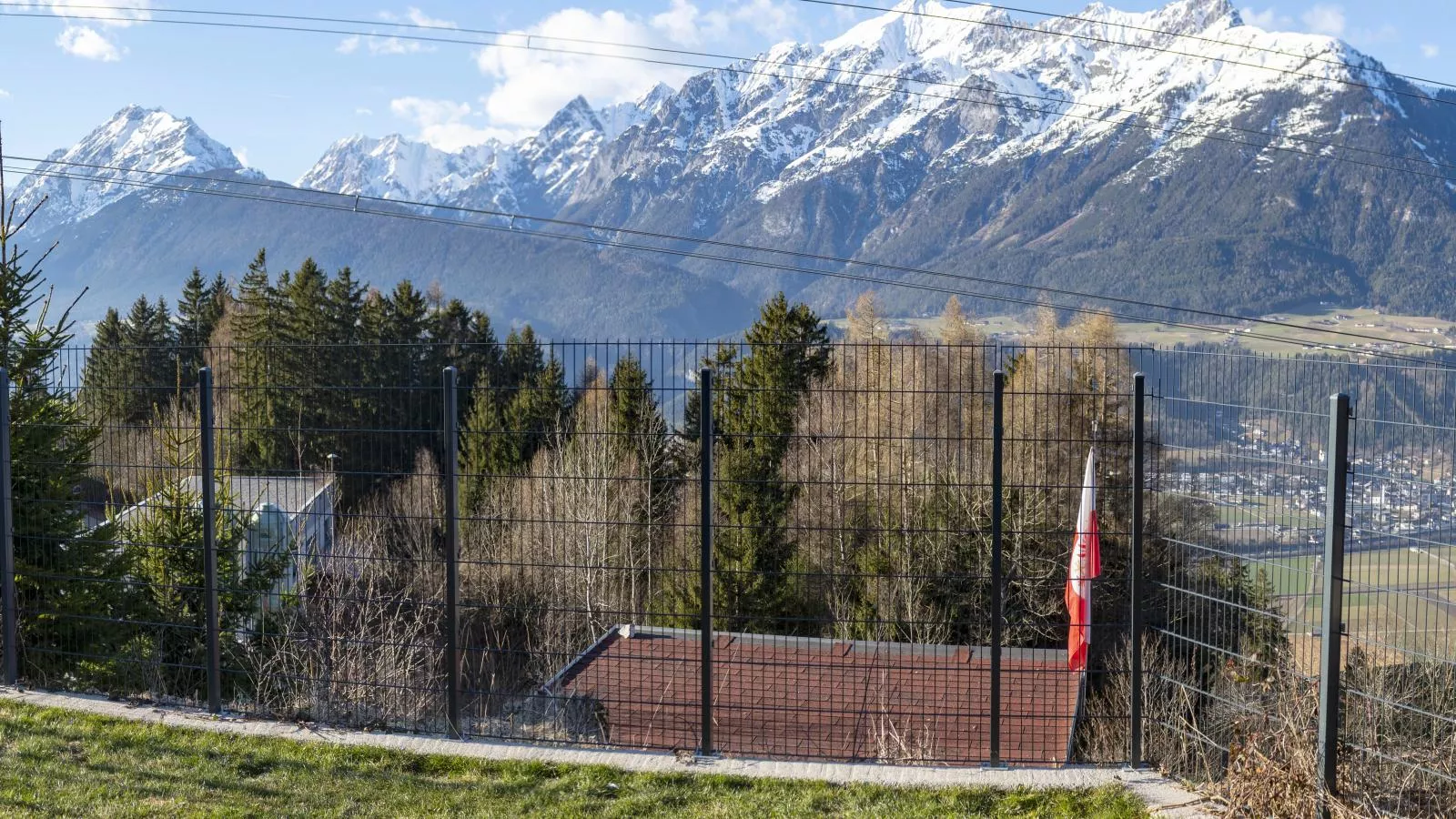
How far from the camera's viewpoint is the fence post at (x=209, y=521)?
752 centimetres

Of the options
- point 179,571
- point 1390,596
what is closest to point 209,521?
point 179,571

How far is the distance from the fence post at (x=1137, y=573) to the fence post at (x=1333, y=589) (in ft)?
3.40

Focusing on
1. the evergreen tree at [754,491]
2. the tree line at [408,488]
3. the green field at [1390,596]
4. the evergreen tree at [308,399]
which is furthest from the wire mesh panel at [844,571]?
the green field at [1390,596]

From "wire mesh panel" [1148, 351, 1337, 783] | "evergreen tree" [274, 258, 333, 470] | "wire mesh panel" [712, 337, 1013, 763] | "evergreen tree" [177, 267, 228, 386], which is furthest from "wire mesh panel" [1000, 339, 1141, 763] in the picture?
"evergreen tree" [177, 267, 228, 386]

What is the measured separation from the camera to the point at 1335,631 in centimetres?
581

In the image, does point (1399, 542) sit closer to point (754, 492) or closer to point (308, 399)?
point (308, 399)

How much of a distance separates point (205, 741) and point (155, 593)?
635 cm

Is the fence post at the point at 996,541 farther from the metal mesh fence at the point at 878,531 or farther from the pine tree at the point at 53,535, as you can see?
the pine tree at the point at 53,535

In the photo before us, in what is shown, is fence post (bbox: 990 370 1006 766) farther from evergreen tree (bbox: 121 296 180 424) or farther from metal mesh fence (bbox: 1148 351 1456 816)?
evergreen tree (bbox: 121 296 180 424)

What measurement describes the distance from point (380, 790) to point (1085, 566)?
454cm

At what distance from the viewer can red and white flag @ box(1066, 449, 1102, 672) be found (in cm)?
723

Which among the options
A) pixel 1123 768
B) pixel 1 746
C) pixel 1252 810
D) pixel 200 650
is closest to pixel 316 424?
pixel 1 746

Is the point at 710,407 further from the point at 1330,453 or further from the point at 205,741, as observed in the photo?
the point at 205,741

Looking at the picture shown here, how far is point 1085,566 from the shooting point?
741cm
